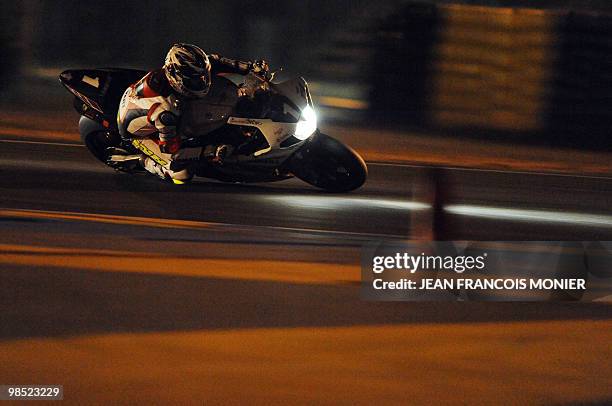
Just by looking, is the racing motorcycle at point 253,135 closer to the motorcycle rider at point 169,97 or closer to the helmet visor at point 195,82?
the motorcycle rider at point 169,97

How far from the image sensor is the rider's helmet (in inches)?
431

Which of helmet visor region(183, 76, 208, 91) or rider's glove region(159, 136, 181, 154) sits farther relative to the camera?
rider's glove region(159, 136, 181, 154)

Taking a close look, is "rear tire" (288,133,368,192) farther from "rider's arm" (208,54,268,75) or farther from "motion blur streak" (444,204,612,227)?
"motion blur streak" (444,204,612,227)

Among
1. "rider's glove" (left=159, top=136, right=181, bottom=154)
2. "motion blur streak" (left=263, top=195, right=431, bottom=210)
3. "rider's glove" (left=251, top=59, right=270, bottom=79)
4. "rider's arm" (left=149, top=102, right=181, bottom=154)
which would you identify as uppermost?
"rider's glove" (left=251, top=59, right=270, bottom=79)

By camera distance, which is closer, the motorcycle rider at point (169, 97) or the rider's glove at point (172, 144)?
the motorcycle rider at point (169, 97)

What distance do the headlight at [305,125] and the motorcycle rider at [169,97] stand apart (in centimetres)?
60

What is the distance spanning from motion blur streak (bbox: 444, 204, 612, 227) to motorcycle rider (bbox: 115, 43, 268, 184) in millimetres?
2509

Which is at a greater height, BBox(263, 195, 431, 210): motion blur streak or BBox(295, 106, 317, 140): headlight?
BBox(295, 106, 317, 140): headlight

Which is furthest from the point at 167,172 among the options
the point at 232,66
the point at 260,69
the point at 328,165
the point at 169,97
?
the point at 328,165

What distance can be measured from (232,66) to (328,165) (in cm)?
133

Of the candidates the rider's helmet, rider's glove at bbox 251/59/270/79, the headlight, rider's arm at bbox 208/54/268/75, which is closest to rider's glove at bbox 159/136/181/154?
the rider's helmet

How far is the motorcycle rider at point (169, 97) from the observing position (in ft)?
36.0

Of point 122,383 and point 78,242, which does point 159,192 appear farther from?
point 122,383

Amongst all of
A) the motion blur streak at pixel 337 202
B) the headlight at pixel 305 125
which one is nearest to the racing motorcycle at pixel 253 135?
the headlight at pixel 305 125
